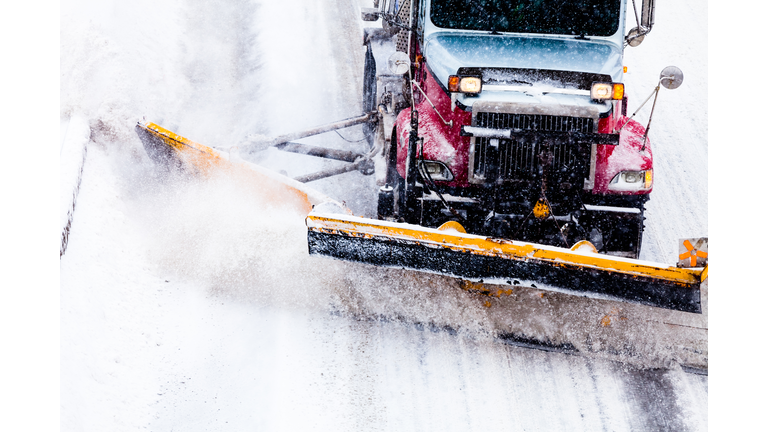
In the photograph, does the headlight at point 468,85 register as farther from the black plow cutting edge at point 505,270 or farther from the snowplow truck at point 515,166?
the black plow cutting edge at point 505,270

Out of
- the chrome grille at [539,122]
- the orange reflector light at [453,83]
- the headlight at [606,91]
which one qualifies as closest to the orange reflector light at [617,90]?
the headlight at [606,91]

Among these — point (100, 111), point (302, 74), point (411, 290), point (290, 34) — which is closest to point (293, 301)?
point (411, 290)

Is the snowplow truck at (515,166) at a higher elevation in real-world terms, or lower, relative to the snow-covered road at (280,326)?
higher

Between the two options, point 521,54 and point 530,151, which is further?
point 521,54

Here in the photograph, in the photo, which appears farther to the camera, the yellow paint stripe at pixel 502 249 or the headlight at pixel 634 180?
the headlight at pixel 634 180

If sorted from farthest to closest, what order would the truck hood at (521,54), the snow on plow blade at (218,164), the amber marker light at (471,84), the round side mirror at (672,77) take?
1. the snow on plow blade at (218,164)
2. the truck hood at (521,54)
3. the amber marker light at (471,84)
4. the round side mirror at (672,77)

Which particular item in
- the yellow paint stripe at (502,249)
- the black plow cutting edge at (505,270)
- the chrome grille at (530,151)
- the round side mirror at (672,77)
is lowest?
the black plow cutting edge at (505,270)

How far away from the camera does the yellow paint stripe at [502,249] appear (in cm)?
361

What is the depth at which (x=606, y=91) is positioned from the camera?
430 centimetres

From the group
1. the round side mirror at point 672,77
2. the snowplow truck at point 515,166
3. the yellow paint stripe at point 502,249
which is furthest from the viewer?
the round side mirror at point 672,77

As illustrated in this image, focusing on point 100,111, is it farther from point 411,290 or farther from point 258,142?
point 411,290

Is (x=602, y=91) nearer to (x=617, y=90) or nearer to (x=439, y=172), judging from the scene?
(x=617, y=90)

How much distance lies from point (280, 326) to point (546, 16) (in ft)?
10.8

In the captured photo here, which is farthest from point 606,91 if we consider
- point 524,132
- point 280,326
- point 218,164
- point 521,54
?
point 218,164
